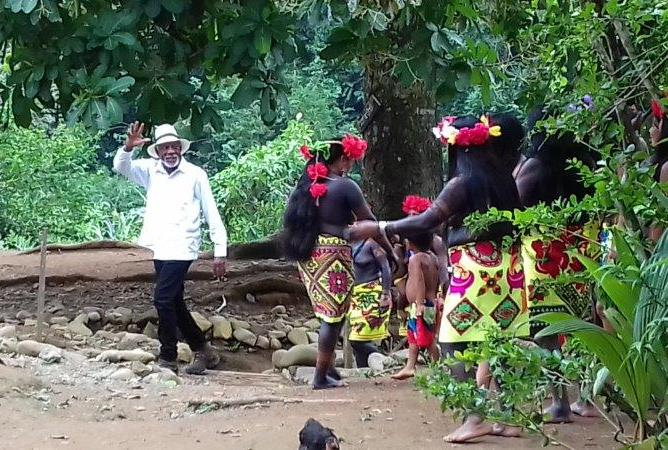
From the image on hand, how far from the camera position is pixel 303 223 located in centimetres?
684

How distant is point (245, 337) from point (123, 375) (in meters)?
2.75

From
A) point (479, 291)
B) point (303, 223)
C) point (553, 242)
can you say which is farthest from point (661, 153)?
point (303, 223)

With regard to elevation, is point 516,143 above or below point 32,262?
above

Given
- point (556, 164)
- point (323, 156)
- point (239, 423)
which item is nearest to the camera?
point (556, 164)

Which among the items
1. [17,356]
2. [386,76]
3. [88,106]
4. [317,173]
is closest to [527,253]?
[317,173]

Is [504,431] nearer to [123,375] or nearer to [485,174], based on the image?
[485,174]

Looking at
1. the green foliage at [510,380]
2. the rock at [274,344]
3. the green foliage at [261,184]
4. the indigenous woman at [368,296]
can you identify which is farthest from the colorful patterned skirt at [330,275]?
the green foliage at [261,184]

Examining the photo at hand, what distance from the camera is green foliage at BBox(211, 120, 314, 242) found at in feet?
45.0

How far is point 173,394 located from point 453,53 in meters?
2.94

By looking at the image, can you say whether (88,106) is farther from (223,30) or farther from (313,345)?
(313,345)

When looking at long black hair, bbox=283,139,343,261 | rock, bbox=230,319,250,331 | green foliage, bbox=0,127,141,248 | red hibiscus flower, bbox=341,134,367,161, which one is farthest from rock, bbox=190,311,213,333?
green foliage, bbox=0,127,141,248

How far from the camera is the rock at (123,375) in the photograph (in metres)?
7.31

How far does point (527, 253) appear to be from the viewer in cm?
542

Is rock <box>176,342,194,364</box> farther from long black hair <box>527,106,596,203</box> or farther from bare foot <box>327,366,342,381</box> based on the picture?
long black hair <box>527,106,596,203</box>
